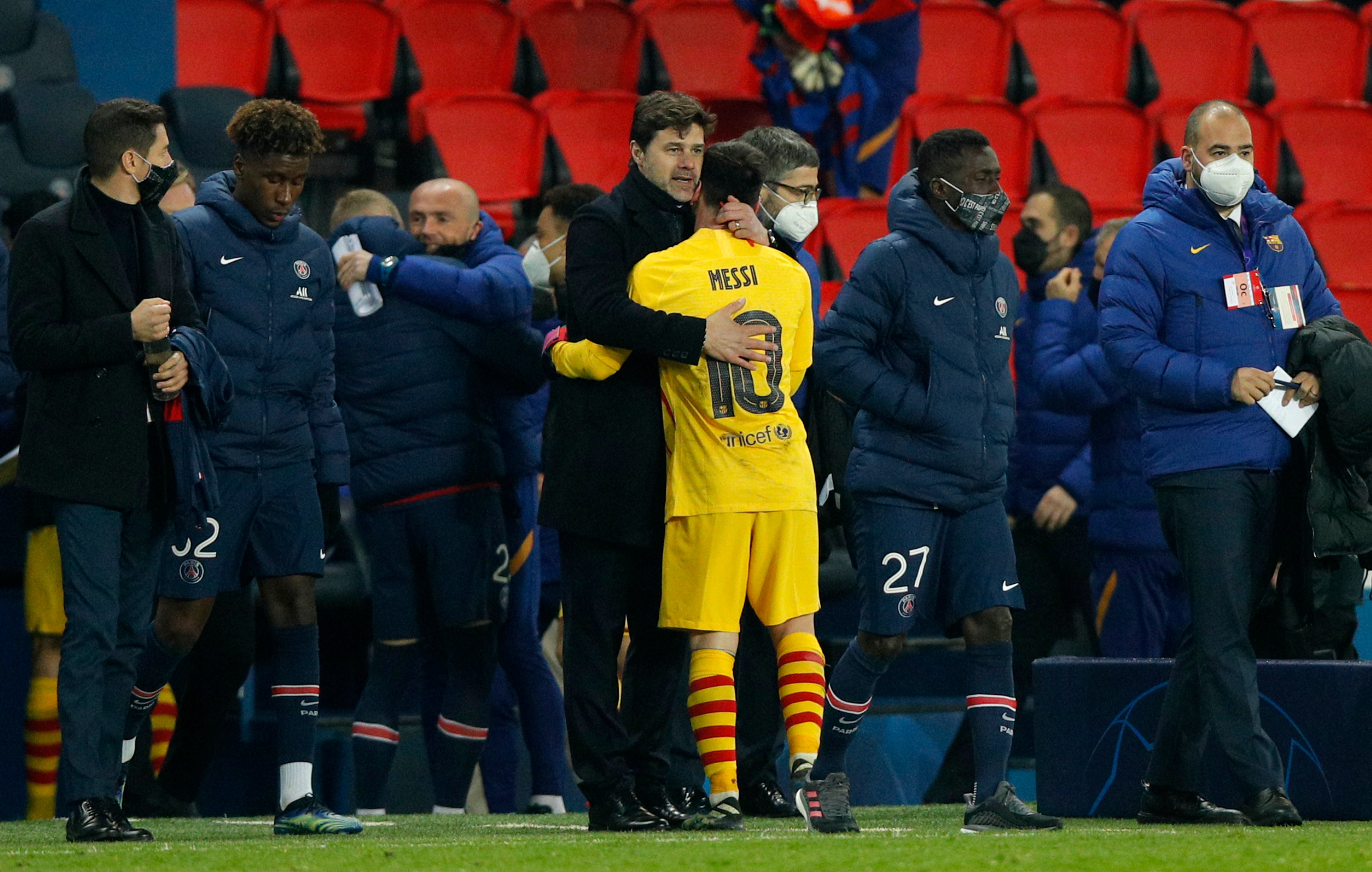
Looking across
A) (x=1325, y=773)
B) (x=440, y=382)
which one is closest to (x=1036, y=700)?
(x=1325, y=773)

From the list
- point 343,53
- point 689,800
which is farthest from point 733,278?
point 343,53

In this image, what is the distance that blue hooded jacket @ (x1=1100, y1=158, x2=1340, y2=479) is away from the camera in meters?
4.87

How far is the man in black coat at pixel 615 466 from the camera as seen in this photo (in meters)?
4.73

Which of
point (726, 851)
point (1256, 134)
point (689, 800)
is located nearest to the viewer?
point (726, 851)

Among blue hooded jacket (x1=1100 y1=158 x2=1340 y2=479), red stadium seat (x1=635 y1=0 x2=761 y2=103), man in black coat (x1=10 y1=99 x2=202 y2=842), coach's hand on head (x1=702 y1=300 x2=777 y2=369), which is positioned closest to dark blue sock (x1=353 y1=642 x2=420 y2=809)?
man in black coat (x1=10 y1=99 x2=202 y2=842)

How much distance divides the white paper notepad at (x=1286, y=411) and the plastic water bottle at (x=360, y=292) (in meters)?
2.64

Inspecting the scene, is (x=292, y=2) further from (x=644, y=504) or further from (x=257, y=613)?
(x=644, y=504)

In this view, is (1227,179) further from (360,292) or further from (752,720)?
(360,292)

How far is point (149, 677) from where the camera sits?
202 inches

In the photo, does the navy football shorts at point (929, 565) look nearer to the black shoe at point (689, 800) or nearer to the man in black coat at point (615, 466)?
the man in black coat at point (615, 466)

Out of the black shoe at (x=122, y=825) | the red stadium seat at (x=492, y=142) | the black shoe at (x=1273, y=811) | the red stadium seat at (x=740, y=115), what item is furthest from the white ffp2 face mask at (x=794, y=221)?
the red stadium seat at (x=740, y=115)

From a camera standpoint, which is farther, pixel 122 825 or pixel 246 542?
pixel 246 542

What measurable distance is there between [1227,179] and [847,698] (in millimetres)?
1649

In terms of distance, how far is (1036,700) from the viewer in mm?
5598
